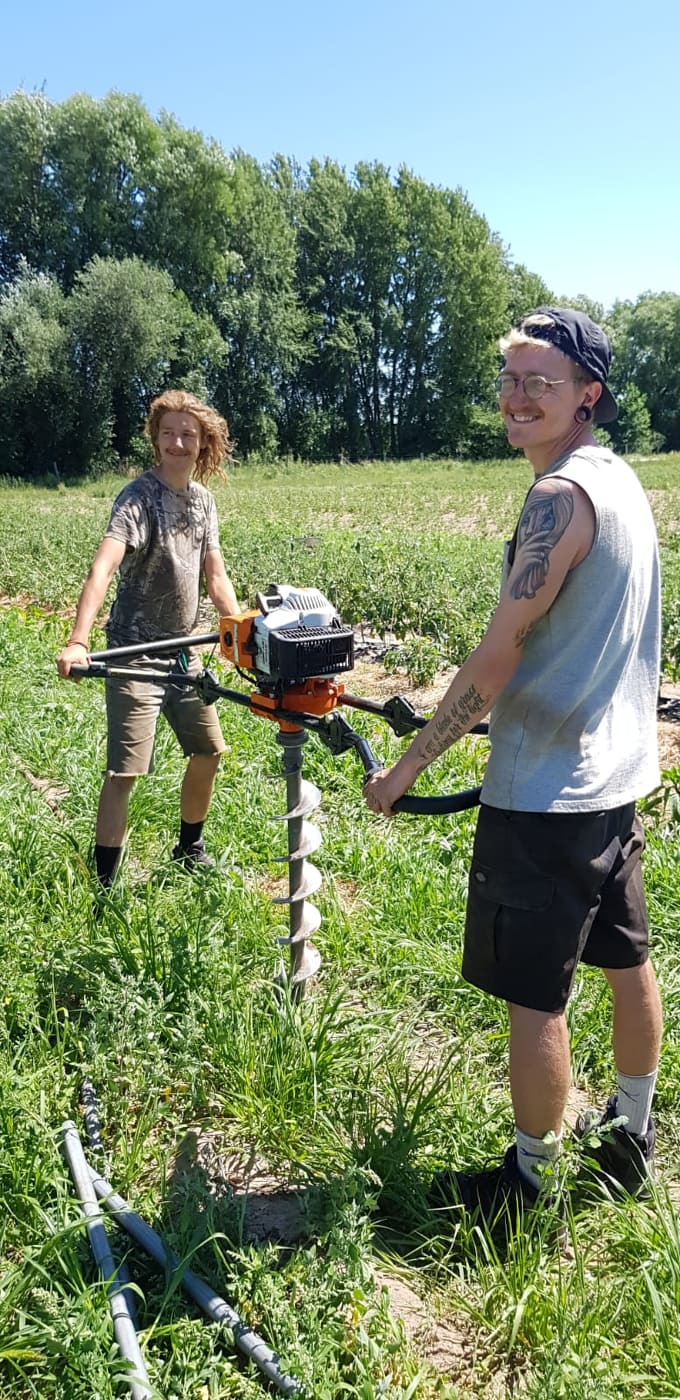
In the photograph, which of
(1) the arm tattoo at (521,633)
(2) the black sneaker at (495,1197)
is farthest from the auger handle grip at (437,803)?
(2) the black sneaker at (495,1197)

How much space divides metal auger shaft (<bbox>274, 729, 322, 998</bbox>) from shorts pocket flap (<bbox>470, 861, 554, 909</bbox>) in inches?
31.9

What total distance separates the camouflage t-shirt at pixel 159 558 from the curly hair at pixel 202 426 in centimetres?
10

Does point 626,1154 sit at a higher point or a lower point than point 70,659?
lower

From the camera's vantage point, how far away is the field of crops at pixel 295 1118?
6.36 feet

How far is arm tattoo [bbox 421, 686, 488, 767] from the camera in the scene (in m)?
1.94

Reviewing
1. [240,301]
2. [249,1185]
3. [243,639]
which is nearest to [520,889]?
[243,639]

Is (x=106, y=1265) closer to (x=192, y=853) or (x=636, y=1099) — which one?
(x=636, y=1099)

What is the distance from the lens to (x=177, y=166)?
134 ft

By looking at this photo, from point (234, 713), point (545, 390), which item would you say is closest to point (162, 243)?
point (234, 713)

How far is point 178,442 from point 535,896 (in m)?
2.34

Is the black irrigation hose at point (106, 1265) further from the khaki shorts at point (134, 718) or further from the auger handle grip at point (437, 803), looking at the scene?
the khaki shorts at point (134, 718)

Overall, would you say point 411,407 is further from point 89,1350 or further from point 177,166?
point 89,1350

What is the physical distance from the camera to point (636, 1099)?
2.32 meters

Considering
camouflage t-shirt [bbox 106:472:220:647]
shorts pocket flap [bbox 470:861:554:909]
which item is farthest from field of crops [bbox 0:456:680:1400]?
camouflage t-shirt [bbox 106:472:220:647]
